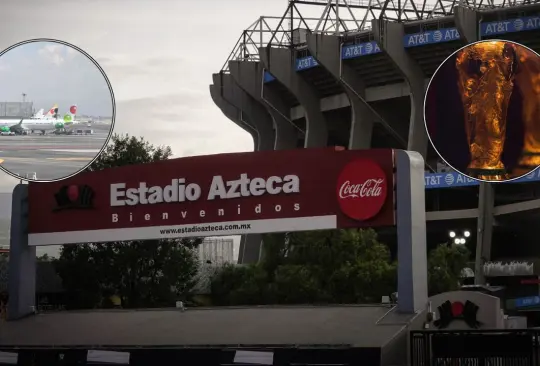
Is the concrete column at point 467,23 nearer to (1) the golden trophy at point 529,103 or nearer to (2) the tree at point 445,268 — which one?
(2) the tree at point 445,268

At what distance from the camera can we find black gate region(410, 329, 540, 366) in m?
20.5

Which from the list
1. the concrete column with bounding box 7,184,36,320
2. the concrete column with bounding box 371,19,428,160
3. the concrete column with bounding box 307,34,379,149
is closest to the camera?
the concrete column with bounding box 7,184,36,320

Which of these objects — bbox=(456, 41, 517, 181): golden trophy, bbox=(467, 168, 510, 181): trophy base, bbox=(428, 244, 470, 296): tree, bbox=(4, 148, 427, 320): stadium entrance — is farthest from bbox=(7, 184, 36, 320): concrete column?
bbox=(428, 244, 470, 296): tree

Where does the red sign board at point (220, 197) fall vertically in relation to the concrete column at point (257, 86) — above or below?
below

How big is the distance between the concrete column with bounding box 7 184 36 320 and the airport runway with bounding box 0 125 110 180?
9686mm

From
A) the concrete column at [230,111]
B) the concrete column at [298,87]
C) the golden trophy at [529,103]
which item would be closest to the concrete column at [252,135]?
the concrete column at [230,111]

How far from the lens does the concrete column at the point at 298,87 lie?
8588 centimetres

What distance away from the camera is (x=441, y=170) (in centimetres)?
8194

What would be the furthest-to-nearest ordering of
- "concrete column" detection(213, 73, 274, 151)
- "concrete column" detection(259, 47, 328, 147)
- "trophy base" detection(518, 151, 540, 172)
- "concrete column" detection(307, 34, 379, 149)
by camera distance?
"concrete column" detection(213, 73, 274, 151) < "concrete column" detection(259, 47, 328, 147) < "concrete column" detection(307, 34, 379, 149) < "trophy base" detection(518, 151, 540, 172)

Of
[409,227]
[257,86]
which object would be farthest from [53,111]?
[257,86]

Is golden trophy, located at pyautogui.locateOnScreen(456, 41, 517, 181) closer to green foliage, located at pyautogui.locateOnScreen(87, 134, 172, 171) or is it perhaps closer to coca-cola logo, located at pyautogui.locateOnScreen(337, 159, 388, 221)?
coca-cola logo, located at pyautogui.locateOnScreen(337, 159, 388, 221)

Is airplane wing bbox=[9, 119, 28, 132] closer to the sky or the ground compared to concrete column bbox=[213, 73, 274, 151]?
closer to the ground

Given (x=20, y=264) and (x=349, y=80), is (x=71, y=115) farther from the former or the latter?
(x=349, y=80)

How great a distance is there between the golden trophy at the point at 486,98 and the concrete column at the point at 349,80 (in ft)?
165
